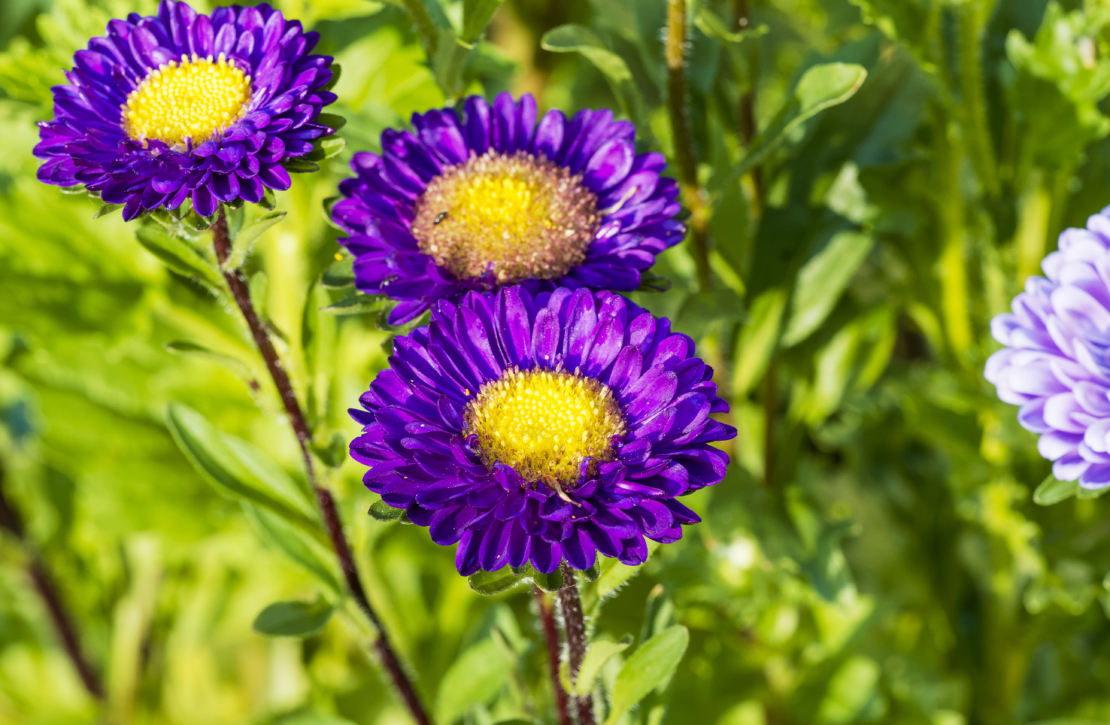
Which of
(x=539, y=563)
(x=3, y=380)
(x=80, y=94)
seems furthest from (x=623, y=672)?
(x=3, y=380)

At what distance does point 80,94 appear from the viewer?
505mm

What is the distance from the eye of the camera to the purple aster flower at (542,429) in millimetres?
393

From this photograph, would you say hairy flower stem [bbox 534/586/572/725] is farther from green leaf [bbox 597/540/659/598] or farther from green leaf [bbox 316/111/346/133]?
green leaf [bbox 316/111/346/133]

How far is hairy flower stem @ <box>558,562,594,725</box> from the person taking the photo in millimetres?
432

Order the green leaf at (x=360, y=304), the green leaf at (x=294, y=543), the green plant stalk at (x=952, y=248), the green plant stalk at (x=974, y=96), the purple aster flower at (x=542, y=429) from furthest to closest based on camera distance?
the green plant stalk at (x=952, y=248), the green plant stalk at (x=974, y=96), the green leaf at (x=294, y=543), the green leaf at (x=360, y=304), the purple aster flower at (x=542, y=429)

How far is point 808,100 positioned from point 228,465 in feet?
1.49

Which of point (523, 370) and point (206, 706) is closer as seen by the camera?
point (523, 370)

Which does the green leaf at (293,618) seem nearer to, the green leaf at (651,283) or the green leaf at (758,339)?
the green leaf at (651,283)

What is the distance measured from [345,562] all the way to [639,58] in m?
0.47

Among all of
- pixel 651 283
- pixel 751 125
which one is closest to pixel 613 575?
pixel 651 283

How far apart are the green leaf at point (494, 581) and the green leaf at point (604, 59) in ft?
1.02

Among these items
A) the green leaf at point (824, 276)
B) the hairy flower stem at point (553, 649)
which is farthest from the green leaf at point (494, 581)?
the green leaf at point (824, 276)

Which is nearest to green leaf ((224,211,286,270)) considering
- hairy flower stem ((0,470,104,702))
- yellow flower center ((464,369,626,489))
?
yellow flower center ((464,369,626,489))

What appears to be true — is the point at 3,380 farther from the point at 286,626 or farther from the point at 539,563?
the point at 539,563
